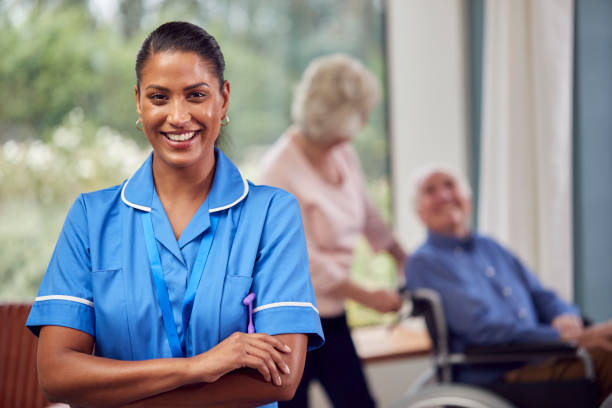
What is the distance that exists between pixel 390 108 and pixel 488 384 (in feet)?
6.85

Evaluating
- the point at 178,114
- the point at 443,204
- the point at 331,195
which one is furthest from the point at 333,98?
the point at 178,114

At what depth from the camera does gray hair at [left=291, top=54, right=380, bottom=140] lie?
2154 mm

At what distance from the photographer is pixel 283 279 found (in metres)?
0.94

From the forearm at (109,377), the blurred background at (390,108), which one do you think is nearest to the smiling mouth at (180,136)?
the forearm at (109,377)

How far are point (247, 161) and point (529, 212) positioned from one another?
63.0 inches

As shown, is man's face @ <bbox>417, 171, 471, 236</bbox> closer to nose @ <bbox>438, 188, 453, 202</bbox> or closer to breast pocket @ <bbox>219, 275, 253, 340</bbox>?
nose @ <bbox>438, 188, 453, 202</bbox>

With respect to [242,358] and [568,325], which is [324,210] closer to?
[568,325]

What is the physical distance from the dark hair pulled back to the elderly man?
175 cm

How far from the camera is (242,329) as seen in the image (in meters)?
0.92

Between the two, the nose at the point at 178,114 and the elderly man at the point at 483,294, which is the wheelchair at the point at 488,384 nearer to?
the elderly man at the point at 483,294

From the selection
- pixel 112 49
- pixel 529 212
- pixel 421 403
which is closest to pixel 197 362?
pixel 421 403

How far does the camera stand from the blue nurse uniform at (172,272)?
89 cm

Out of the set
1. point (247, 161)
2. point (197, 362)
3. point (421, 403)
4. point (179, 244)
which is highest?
point (247, 161)

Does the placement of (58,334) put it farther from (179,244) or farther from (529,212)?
(529,212)
